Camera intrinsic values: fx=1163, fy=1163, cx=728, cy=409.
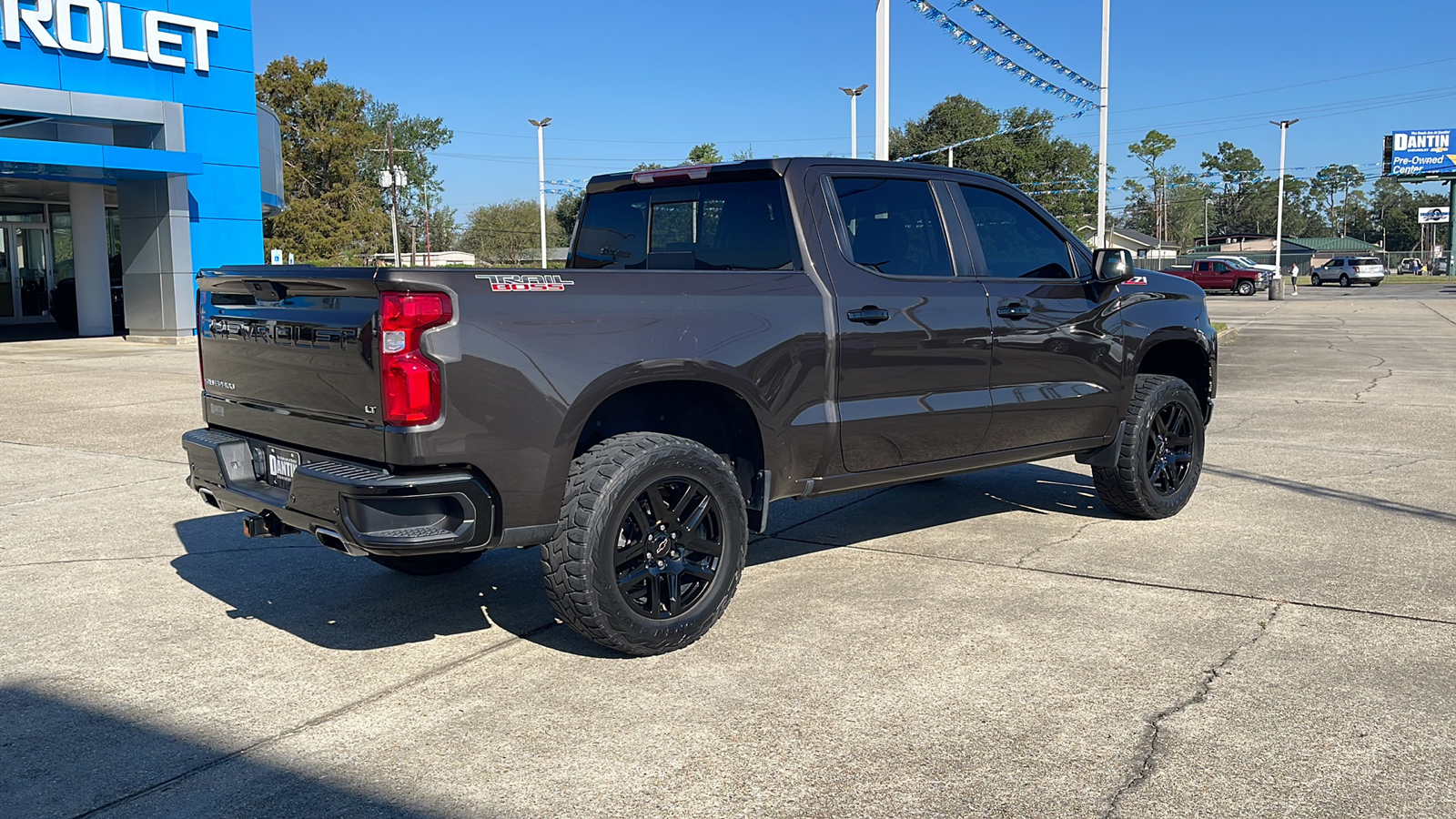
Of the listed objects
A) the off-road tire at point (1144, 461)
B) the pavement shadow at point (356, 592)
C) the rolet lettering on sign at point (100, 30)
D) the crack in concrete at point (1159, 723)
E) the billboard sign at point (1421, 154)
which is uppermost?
the billboard sign at point (1421, 154)

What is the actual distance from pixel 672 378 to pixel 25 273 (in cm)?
3251

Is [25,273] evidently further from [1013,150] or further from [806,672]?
[1013,150]

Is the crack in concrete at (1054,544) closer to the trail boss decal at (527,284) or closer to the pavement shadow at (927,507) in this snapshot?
the pavement shadow at (927,507)

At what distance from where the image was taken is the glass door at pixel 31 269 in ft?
99.8

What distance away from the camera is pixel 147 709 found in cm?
400

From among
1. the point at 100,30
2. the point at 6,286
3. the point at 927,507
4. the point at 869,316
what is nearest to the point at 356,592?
the point at 869,316

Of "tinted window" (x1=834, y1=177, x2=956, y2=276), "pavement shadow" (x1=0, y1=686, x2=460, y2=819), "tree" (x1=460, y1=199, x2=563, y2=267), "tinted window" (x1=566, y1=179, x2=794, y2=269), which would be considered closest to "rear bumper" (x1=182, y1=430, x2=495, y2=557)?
"pavement shadow" (x1=0, y1=686, x2=460, y2=819)

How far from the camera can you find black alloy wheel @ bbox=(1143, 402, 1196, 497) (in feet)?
22.5

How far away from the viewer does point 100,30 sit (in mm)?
20891

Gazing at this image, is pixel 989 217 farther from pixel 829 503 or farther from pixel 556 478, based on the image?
pixel 556 478

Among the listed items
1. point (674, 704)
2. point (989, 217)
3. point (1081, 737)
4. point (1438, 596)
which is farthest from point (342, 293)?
point (1438, 596)

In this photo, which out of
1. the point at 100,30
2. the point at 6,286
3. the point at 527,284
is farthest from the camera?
the point at 6,286

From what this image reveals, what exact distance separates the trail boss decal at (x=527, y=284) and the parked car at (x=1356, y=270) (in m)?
65.1

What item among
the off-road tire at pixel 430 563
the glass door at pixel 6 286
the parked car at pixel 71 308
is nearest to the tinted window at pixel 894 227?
the off-road tire at pixel 430 563
